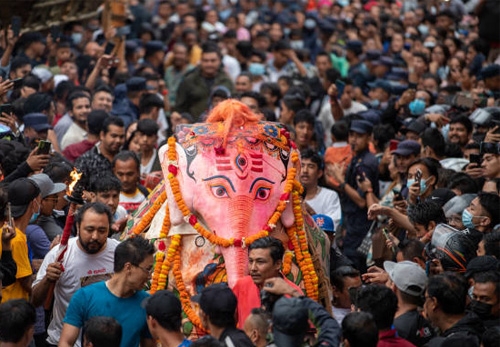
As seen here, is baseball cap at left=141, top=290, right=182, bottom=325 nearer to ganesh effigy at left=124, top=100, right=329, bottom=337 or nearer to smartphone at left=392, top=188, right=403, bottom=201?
ganesh effigy at left=124, top=100, right=329, bottom=337

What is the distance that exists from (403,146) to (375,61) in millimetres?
8015

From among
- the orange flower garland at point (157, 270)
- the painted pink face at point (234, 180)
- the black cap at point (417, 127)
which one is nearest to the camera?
the painted pink face at point (234, 180)

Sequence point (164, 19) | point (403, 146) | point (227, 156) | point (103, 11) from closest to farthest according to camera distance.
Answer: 1. point (227, 156)
2. point (403, 146)
3. point (103, 11)
4. point (164, 19)

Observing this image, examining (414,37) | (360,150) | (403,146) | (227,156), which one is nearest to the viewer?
(227,156)

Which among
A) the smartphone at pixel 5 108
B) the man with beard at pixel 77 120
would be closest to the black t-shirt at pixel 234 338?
the smartphone at pixel 5 108

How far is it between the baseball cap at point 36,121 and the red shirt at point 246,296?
5524mm

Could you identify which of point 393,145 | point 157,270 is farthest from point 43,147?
point 393,145

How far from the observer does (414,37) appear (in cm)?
2194

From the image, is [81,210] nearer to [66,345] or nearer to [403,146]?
[66,345]

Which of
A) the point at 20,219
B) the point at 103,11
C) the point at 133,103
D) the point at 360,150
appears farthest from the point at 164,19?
the point at 20,219

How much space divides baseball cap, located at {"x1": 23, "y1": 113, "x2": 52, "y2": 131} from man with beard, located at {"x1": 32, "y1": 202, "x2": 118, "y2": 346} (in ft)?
13.5

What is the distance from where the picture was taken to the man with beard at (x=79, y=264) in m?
7.78

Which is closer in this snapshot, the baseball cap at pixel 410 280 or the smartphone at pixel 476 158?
the baseball cap at pixel 410 280

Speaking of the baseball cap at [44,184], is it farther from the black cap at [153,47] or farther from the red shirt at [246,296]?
the black cap at [153,47]
